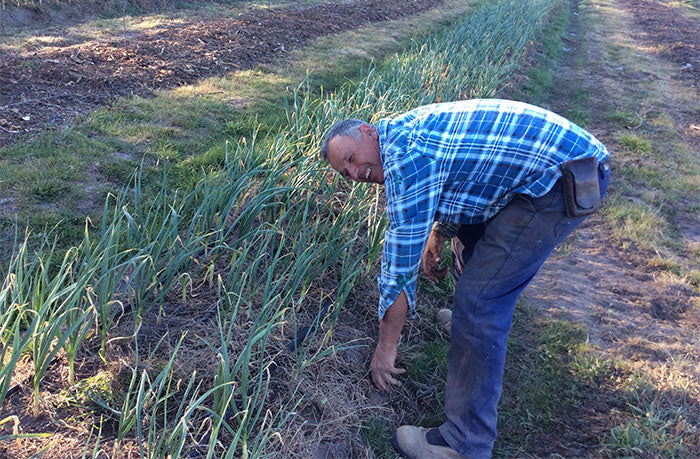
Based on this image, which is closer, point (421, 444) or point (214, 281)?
point (421, 444)

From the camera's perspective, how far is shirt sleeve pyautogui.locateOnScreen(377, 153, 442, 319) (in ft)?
5.40

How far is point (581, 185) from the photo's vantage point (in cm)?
172

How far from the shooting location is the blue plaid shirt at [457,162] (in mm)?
1664

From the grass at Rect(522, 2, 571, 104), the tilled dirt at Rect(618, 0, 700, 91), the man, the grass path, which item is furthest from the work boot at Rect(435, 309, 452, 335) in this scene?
the tilled dirt at Rect(618, 0, 700, 91)

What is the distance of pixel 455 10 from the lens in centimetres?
1227

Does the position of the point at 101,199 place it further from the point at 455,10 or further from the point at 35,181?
the point at 455,10

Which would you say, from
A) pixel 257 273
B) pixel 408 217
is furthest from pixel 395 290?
pixel 257 273

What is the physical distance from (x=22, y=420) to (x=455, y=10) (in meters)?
12.6

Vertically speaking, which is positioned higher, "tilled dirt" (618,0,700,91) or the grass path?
"tilled dirt" (618,0,700,91)

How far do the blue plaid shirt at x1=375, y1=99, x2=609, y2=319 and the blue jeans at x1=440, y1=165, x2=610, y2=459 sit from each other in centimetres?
8

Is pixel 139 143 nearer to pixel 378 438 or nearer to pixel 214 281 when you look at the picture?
pixel 214 281

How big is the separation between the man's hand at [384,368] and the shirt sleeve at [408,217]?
30 cm

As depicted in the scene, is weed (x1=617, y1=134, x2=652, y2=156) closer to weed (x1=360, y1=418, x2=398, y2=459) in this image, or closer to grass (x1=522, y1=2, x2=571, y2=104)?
grass (x1=522, y1=2, x2=571, y2=104)

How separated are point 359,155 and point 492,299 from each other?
670mm
